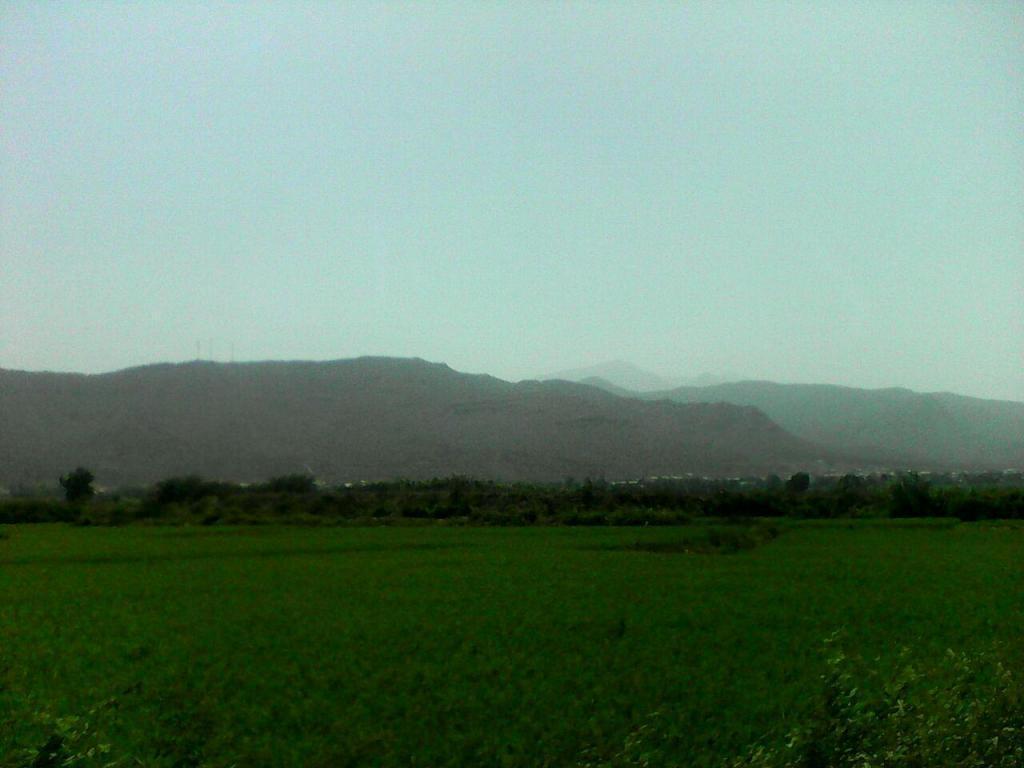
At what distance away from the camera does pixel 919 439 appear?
92.9 m

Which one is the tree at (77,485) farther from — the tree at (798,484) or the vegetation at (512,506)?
the tree at (798,484)

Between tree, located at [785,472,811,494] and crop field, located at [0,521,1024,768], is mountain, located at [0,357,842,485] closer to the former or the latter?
tree, located at [785,472,811,494]

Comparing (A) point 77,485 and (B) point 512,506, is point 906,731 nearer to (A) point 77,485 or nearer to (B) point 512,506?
(B) point 512,506

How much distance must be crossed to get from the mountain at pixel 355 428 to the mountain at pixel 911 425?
14471 millimetres

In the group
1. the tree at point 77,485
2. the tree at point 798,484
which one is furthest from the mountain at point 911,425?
the tree at point 77,485

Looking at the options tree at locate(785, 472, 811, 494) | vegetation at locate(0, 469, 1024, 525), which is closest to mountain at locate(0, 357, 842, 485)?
vegetation at locate(0, 469, 1024, 525)

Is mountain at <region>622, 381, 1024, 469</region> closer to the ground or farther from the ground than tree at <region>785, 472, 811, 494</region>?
farther from the ground

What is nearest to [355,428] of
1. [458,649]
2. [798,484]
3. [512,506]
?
[512,506]

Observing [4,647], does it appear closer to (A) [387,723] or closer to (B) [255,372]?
(A) [387,723]

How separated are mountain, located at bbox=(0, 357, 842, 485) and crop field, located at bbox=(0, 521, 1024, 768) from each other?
33.6 meters

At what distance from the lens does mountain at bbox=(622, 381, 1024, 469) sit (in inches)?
3484

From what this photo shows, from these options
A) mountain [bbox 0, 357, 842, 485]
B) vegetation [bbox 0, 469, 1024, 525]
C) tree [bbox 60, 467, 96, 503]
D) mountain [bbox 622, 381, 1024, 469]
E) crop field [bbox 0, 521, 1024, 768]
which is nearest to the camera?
crop field [bbox 0, 521, 1024, 768]

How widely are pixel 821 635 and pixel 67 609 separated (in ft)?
38.8

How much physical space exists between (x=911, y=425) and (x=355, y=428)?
58.2m
